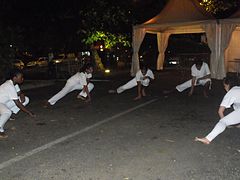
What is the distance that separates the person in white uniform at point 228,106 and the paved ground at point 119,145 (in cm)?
23

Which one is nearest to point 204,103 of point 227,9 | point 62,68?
point 62,68

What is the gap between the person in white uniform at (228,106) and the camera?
548cm

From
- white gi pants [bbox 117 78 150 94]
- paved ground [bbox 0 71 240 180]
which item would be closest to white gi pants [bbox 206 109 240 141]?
paved ground [bbox 0 71 240 180]

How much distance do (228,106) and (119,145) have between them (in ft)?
6.06

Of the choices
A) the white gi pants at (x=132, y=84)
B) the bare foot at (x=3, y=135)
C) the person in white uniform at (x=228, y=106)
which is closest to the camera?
the person in white uniform at (x=228, y=106)

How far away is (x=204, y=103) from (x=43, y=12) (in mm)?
14193

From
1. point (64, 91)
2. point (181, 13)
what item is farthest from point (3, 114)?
point (181, 13)

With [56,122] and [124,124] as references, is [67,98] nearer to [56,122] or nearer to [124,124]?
[56,122]

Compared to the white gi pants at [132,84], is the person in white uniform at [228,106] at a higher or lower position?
higher

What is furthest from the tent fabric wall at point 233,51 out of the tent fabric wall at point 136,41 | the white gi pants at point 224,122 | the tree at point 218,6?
the white gi pants at point 224,122

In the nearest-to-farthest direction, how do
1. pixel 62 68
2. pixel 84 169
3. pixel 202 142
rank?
pixel 84 169 → pixel 202 142 → pixel 62 68

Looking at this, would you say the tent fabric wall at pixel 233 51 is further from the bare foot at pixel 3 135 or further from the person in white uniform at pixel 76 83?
the bare foot at pixel 3 135

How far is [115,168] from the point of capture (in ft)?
15.4

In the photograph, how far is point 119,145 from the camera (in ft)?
18.8
